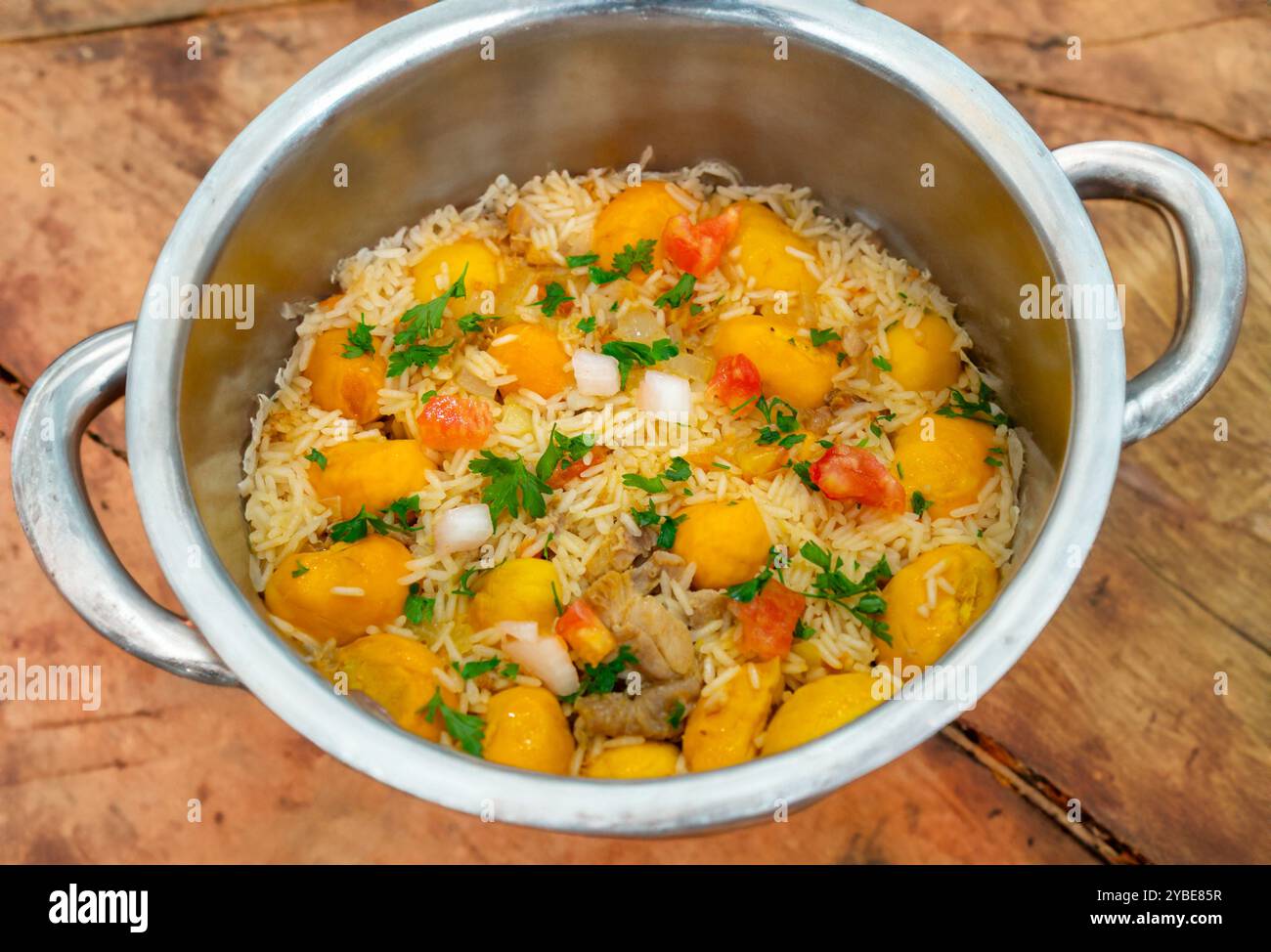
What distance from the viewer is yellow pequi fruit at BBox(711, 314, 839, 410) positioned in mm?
1721

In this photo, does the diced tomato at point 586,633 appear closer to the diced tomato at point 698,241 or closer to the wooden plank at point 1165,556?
the diced tomato at point 698,241

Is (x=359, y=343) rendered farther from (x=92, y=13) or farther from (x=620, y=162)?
(x=92, y=13)

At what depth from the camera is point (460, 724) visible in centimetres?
150

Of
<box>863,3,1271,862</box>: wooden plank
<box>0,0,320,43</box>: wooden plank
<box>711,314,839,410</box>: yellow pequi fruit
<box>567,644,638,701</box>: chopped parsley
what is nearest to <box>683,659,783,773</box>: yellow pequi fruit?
<box>567,644,638,701</box>: chopped parsley

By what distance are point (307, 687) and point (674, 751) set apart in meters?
0.51

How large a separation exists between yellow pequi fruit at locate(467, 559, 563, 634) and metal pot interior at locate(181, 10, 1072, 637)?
1.15 feet

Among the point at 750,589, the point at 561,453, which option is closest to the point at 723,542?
the point at 750,589

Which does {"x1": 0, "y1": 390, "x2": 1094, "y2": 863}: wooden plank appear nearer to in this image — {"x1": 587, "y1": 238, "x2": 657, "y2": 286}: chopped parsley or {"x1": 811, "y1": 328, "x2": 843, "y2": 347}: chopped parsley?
{"x1": 811, "y1": 328, "x2": 843, "y2": 347}: chopped parsley

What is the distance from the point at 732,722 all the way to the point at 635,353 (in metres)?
0.59

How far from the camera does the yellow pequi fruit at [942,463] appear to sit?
1662 millimetres

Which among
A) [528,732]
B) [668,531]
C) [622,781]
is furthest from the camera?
[668,531]

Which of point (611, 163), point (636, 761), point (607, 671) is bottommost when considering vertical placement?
point (636, 761)

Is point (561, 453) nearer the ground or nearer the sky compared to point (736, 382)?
nearer the ground

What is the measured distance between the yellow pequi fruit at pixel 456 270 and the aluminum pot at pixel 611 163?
12 centimetres
